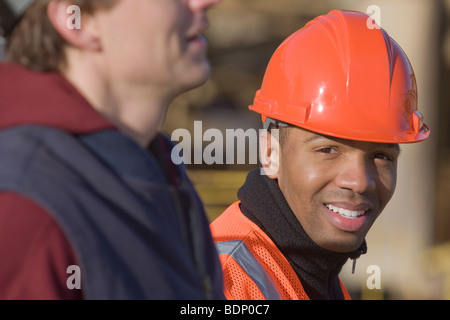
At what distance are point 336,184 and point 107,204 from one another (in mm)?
1653

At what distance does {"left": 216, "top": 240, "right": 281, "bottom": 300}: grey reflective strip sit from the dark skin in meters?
0.34

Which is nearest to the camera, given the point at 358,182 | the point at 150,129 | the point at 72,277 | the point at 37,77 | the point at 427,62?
the point at 72,277

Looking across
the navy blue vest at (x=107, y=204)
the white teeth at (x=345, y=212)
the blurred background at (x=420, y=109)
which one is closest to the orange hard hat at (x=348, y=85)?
the white teeth at (x=345, y=212)

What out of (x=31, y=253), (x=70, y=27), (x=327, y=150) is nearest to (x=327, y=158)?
(x=327, y=150)

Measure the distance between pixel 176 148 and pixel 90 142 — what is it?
1.61 ft

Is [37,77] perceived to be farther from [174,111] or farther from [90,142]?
[174,111]

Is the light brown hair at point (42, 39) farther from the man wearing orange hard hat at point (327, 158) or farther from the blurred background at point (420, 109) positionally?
the blurred background at point (420, 109)

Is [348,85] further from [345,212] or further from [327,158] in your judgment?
[345,212]

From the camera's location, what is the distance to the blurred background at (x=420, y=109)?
957 centimetres

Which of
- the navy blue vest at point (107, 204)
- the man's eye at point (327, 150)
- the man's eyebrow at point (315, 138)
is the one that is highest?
the man's eyebrow at point (315, 138)

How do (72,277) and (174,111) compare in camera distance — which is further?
(174,111)

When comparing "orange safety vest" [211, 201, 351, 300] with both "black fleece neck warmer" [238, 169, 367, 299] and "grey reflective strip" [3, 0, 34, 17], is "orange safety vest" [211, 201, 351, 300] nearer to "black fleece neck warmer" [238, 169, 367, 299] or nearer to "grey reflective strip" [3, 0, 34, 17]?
"black fleece neck warmer" [238, 169, 367, 299]

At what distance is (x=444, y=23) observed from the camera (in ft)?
36.7

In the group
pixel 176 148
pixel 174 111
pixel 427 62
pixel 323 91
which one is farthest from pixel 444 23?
pixel 176 148
